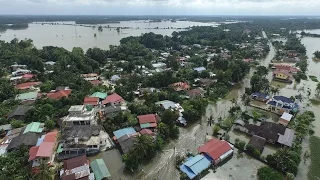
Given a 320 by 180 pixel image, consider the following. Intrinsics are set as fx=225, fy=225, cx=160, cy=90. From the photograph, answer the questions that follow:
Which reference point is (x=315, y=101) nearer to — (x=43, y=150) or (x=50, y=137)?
(x=50, y=137)

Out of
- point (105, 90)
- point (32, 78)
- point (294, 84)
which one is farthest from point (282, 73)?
point (32, 78)

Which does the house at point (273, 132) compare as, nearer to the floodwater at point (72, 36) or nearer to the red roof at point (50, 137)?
the red roof at point (50, 137)

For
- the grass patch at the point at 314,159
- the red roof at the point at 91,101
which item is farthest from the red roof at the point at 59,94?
the grass patch at the point at 314,159

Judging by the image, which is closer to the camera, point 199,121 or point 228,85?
point 199,121

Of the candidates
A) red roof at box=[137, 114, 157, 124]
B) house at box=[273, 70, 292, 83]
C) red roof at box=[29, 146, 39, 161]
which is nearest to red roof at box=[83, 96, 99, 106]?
red roof at box=[137, 114, 157, 124]

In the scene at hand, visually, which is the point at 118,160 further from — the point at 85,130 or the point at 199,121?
the point at 199,121

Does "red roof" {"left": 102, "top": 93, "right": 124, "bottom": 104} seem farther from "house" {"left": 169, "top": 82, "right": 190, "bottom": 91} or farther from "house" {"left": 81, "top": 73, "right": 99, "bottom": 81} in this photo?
"house" {"left": 81, "top": 73, "right": 99, "bottom": 81}
